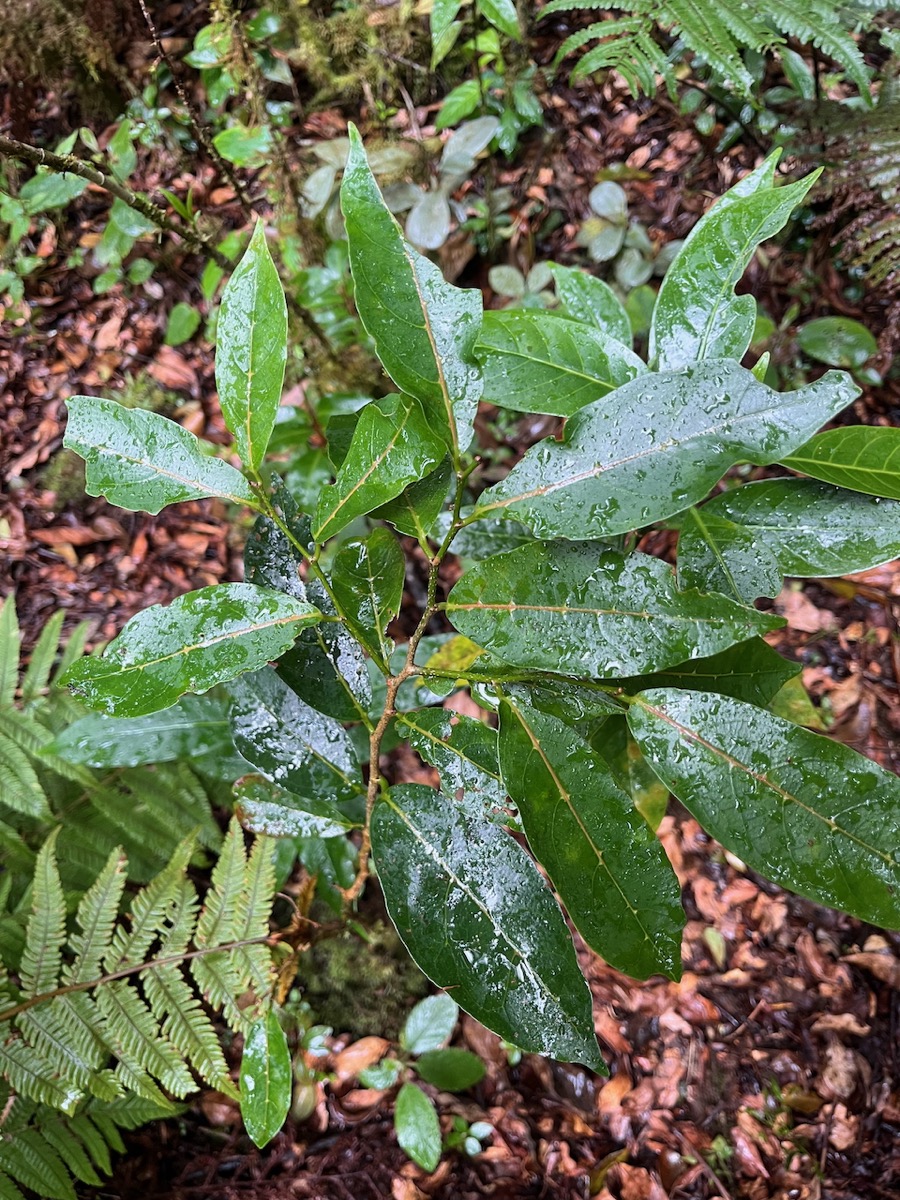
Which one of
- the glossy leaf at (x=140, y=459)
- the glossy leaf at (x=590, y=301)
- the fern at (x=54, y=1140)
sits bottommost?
the fern at (x=54, y=1140)

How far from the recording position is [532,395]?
0.90 metres

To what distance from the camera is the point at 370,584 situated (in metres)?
0.80

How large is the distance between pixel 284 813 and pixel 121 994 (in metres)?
0.63

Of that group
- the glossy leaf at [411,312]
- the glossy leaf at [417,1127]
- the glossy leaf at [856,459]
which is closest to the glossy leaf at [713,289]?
the glossy leaf at [856,459]

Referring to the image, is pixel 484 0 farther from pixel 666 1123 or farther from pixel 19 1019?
pixel 666 1123

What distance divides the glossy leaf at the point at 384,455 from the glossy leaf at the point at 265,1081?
29.9 inches

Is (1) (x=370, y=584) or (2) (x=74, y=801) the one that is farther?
(2) (x=74, y=801)

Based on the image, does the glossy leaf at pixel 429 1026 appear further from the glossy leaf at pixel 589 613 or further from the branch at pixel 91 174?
the branch at pixel 91 174

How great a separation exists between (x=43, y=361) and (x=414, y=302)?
8.50 ft

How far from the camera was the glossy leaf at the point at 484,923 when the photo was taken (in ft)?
2.16

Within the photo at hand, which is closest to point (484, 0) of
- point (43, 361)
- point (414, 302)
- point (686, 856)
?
point (414, 302)

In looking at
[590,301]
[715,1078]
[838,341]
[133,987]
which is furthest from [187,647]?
[838,341]

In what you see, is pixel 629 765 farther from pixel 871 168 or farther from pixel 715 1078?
pixel 871 168

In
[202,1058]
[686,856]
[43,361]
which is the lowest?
[686,856]
